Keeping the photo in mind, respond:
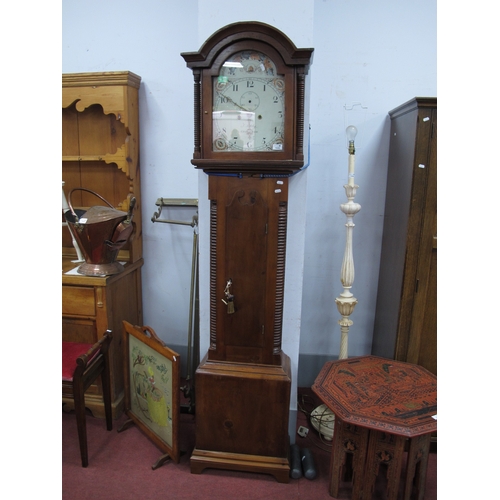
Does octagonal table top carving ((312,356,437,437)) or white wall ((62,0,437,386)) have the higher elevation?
white wall ((62,0,437,386))

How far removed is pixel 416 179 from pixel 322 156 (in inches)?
24.0

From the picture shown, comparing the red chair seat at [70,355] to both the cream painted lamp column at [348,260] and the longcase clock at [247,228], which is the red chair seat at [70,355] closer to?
the longcase clock at [247,228]

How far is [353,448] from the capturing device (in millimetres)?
1670

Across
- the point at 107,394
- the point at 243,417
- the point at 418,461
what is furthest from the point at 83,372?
the point at 418,461

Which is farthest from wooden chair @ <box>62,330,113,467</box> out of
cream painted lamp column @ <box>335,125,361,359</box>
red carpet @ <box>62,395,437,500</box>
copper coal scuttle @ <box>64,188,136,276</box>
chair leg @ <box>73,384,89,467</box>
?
cream painted lamp column @ <box>335,125,361,359</box>

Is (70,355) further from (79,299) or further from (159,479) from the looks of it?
(159,479)

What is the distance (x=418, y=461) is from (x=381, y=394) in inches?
12.6

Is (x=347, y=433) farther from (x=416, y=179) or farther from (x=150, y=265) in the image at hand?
(x=150, y=265)

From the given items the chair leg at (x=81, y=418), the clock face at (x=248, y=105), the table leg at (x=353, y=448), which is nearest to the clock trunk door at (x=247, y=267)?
the clock face at (x=248, y=105)

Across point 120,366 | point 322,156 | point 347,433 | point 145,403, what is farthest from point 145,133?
point 347,433

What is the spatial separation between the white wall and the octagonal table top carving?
0.31m

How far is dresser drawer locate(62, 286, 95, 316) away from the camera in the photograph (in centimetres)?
213

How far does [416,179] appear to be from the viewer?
1.85 m

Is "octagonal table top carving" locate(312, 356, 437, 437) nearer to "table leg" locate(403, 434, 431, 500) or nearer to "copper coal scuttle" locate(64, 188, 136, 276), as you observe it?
"table leg" locate(403, 434, 431, 500)
